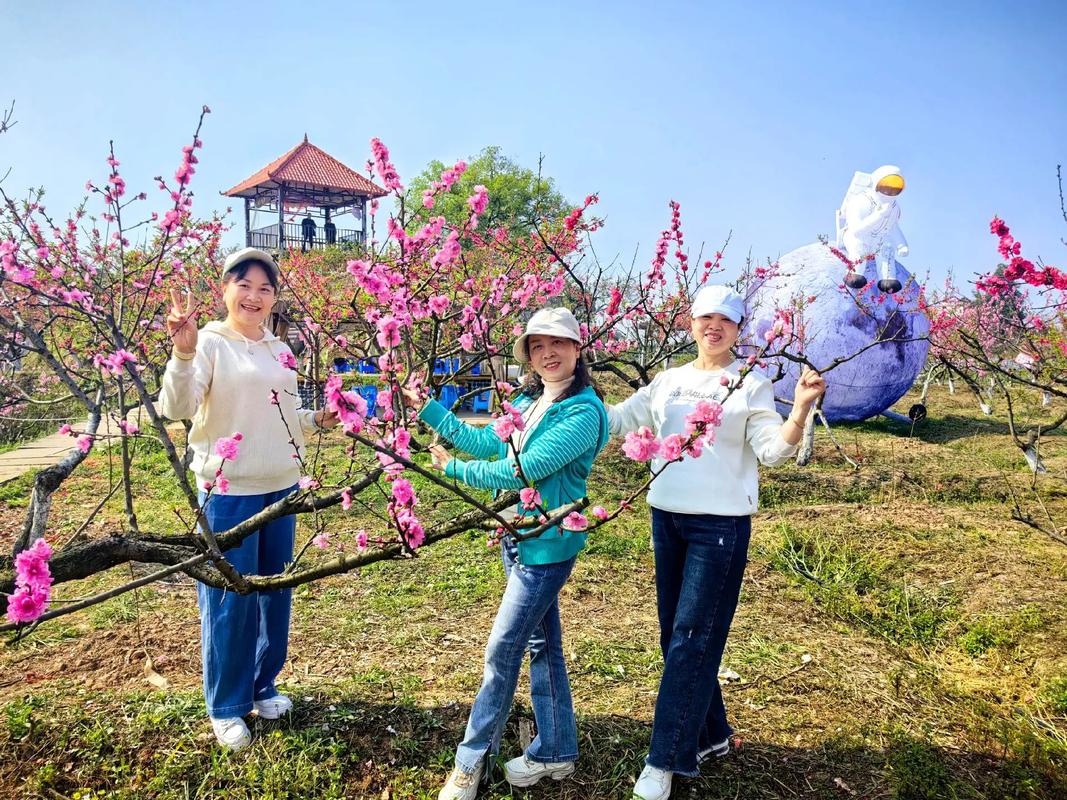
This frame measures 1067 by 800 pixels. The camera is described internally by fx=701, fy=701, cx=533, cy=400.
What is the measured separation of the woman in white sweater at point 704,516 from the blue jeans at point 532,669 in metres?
0.30

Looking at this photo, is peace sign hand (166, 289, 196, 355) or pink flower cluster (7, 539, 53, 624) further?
peace sign hand (166, 289, 196, 355)

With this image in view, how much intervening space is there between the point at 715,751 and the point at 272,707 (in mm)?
1578

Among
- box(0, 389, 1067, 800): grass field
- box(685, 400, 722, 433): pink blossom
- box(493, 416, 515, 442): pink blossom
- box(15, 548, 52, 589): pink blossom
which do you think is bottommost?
box(0, 389, 1067, 800): grass field

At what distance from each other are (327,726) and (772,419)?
1895mm

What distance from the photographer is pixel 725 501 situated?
2.04 m

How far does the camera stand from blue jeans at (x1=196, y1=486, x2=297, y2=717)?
225 cm

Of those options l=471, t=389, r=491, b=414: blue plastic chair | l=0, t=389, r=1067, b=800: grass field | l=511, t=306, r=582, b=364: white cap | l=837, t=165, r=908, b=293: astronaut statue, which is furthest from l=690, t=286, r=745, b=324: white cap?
l=471, t=389, r=491, b=414: blue plastic chair

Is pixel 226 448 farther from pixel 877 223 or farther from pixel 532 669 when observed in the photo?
pixel 877 223

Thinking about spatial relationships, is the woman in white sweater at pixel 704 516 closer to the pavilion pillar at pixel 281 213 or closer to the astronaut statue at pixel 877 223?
the astronaut statue at pixel 877 223

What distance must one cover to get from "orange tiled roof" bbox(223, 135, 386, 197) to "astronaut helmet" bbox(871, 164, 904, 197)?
61.3 feet

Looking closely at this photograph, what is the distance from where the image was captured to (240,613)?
2258 millimetres

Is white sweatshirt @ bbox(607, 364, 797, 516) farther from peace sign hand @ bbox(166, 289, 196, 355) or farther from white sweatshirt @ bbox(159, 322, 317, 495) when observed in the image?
peace sign hand @ bbox(166, 289, 196, 355)

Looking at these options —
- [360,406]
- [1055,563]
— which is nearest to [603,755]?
[360,406]

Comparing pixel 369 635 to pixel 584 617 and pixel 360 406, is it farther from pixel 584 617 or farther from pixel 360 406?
pixel 360 406
